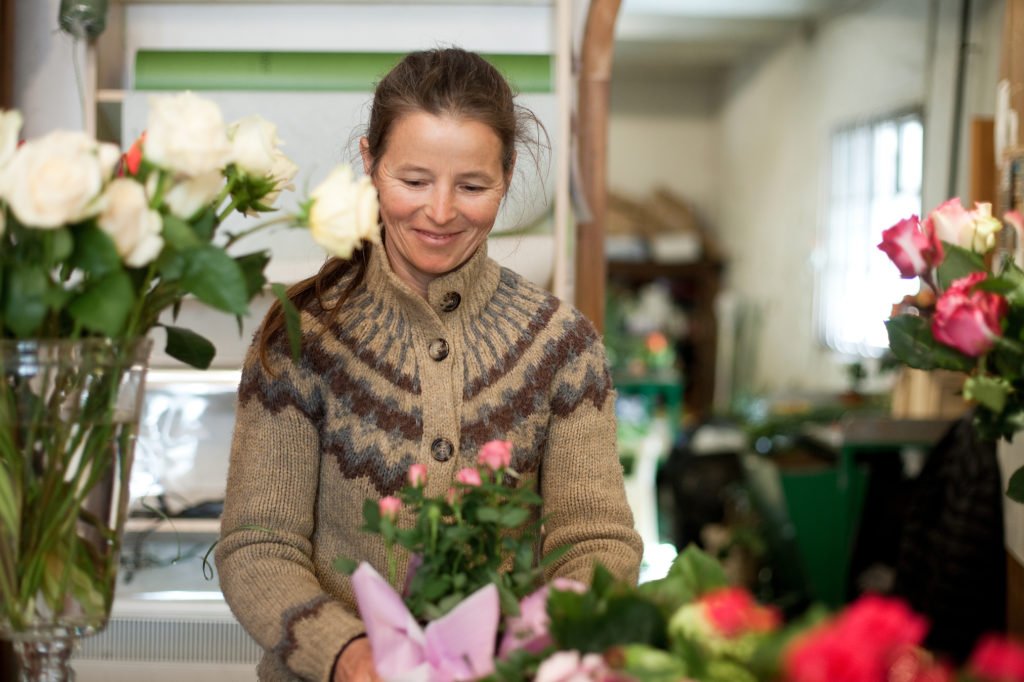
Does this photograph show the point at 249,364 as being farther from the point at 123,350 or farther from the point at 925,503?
the point at 925,503

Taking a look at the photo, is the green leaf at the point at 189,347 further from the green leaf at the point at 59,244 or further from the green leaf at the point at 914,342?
the green leaf at the point at 914,342

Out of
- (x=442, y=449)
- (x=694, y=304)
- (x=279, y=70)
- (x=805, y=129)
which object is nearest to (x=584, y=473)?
(x=442, y=449)

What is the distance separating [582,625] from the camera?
2.37 feet

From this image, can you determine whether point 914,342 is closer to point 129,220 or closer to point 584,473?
point 584,473

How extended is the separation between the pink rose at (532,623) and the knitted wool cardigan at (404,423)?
29cm

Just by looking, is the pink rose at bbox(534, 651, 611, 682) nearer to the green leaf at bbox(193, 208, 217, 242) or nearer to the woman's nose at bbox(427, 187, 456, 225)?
the green leaf at bbox(193, 208, 217, 242)

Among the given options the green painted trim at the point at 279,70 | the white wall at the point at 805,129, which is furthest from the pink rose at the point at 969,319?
the white wall at the point at 805,129

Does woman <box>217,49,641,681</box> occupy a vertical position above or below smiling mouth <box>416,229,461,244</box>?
below

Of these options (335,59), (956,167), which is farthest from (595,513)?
(956,167)

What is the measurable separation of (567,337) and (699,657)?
59 centimetres

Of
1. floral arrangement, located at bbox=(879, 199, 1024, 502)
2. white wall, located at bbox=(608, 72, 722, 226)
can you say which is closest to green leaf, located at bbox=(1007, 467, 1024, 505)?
floral arrangement, located at bbox=(879, 199, 1024, 502)

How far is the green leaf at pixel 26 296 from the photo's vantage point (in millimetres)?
774

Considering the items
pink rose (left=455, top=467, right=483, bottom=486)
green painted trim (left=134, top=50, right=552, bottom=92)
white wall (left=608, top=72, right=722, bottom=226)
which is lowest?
pink rose (left=455, top=467, right=483, bottom=486)

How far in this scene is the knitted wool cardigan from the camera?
1.11 m
